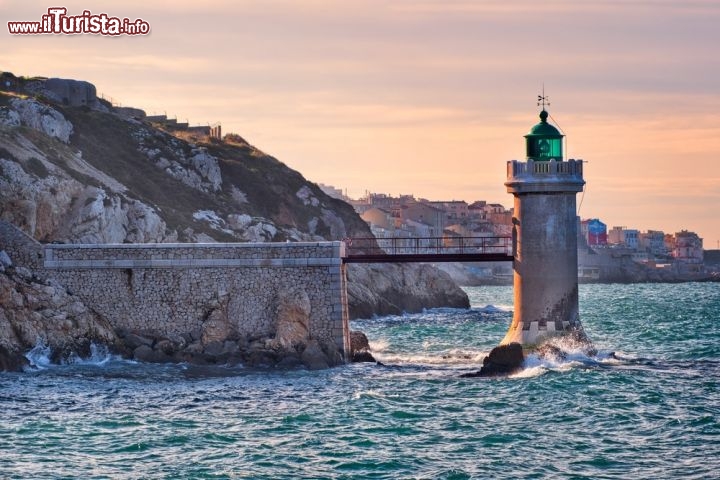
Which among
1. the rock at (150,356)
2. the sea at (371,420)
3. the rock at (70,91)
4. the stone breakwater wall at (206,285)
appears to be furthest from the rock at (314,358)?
the rock at (70,91)

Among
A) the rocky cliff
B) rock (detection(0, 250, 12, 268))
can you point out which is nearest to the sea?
rock (detection(0, 250, 12, 268))

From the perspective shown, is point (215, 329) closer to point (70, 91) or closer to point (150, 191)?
point (150, 191)

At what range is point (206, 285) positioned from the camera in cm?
5053

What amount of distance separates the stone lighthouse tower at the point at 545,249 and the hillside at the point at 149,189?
67.3ft

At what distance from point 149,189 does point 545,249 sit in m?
36.8

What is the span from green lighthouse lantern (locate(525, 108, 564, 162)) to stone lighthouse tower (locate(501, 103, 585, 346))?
0.48 metres

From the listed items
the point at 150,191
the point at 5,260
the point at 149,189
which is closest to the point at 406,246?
Answer: the point at 149,189

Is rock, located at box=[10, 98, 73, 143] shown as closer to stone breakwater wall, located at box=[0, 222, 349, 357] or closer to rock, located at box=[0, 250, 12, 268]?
rock, located at box=[0, 250, 12, 268]

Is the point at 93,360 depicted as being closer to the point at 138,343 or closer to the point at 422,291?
the point at 138,343

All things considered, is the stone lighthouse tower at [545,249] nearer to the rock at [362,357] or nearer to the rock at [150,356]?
the rock at [362,357]

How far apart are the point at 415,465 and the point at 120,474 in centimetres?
684

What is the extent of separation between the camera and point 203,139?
101688 mm

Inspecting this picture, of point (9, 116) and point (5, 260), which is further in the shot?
point (9, 116)

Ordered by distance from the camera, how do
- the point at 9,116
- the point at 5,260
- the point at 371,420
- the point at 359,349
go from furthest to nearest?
the point at 9,116
the point at 359,349
the point at 5,260
the point at 371,420
